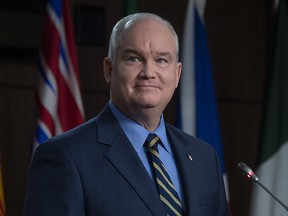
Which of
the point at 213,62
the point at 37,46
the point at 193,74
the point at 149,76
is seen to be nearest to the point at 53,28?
the point at 37,46

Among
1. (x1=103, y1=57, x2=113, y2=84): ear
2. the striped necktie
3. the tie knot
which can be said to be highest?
(x1=103, y1=57, x2=113, y2=84): ear

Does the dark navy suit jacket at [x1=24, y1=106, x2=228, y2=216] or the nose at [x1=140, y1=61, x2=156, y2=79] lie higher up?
the nose at [x1=140, y1=61, x2=156, y2=79]

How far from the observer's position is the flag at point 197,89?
153 inches

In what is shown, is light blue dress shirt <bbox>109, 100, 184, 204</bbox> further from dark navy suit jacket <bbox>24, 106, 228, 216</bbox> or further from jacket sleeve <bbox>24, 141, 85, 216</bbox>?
jacket sleeve <bbox>24, 141, 85, 216</bbox>

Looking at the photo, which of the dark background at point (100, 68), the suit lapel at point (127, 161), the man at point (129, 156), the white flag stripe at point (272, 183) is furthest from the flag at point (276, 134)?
the suit lapel at point (127, 161)

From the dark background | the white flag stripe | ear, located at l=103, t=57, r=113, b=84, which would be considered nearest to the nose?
ear, located at l=103, t=57, r=113, b=84

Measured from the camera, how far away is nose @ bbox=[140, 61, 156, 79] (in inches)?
82.8

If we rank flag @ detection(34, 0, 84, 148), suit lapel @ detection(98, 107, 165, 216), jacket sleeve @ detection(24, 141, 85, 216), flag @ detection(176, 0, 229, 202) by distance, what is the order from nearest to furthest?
jacket sleeve @ detection(24, 141, 85, 216)
suit lapel @ detection(98, 107, 165, 216)
flag @ detection(34, 0, 84, 148)
flag @ detection(176, 0, 229, 202)

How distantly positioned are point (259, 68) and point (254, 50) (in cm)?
11

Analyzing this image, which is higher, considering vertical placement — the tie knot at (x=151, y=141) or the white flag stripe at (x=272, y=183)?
the tie knot at (x=151, y=141)

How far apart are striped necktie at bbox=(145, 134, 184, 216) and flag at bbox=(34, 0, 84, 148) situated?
1.51 m

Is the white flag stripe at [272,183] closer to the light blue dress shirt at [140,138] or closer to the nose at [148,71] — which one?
the light blue dress shirt at [140,138]

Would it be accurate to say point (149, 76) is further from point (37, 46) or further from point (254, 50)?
point (254, 50)

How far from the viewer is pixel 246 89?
4.51 metres
